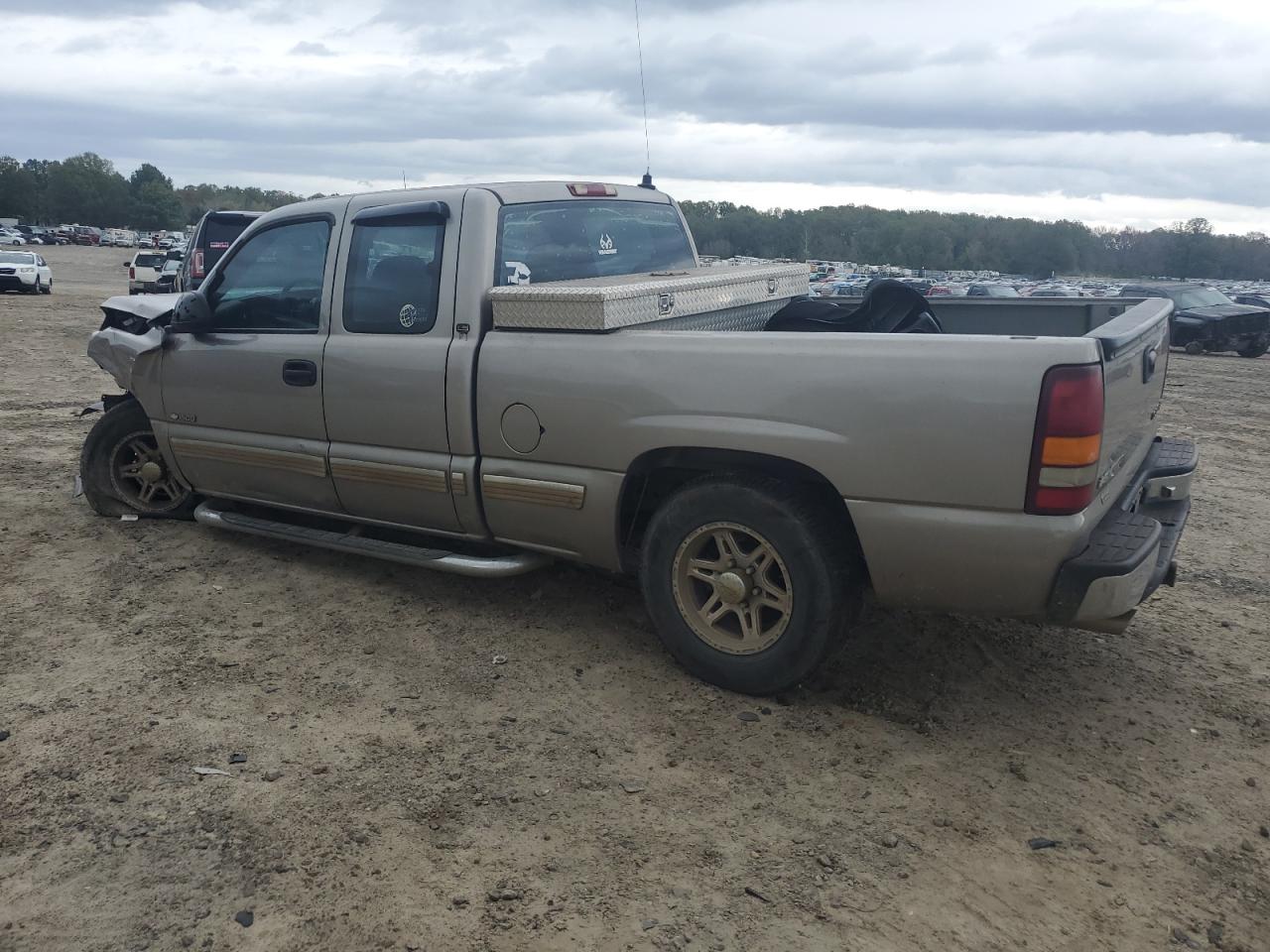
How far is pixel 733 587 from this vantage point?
12.2 ft

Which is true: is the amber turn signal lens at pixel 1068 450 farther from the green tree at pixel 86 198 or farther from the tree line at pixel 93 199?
the green tree at pixel 86 198

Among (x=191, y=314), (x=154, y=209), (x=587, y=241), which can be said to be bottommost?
(x=191, y=314)

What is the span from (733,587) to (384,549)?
70.8 inches

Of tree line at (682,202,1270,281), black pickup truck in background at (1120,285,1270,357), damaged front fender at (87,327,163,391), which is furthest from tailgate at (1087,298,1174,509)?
tree line at (682,202,1270,281)

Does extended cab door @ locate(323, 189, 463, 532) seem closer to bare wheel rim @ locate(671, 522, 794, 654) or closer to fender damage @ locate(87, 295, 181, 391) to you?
bare wheel rim @ locate(671, 522, 794, 654)

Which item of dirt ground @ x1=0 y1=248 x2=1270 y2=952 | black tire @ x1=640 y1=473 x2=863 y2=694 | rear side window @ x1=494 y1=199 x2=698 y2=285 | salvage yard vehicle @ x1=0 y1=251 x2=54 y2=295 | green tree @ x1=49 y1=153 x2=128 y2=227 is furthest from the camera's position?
green tree @ x1=49 y1=153 x2=128 y2=227

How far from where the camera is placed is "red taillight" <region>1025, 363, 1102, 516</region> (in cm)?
301

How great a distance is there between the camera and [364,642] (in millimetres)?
4332

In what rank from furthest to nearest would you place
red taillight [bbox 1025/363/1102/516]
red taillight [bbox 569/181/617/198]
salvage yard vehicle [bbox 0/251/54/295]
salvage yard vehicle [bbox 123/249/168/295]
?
1. salvage yard vehicle [bbox 123/249/168/295]
2. salvage yard vehicle [bbox 0/251/54/295]
3. red taillight [bbox 569/181/617/198]
4. red taillight [bbox 1025/363/1102/516]

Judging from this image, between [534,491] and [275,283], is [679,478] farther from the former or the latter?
[275,283]

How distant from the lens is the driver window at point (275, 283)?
479 cm

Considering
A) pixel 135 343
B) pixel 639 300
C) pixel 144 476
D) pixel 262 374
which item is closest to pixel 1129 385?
pixel 639 300

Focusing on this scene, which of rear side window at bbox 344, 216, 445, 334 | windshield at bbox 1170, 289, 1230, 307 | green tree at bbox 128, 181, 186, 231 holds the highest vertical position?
green tree at bbox 128, 181, 186, 231

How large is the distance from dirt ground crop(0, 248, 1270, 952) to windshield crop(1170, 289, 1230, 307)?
19079 millimetres
